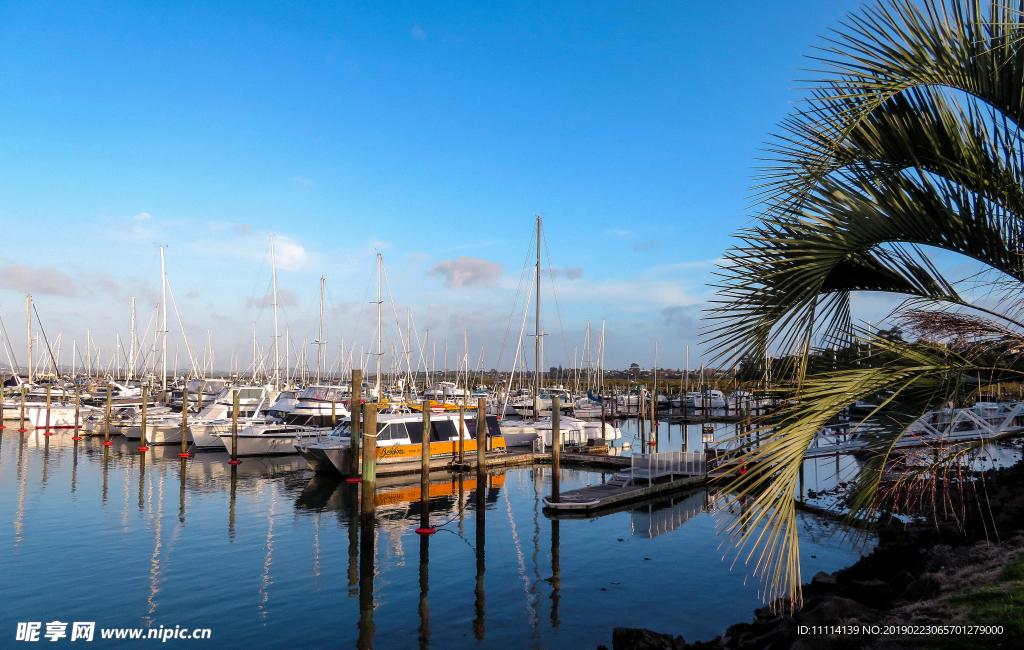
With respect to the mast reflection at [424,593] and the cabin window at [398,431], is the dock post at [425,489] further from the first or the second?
the cabin window at [398,431]

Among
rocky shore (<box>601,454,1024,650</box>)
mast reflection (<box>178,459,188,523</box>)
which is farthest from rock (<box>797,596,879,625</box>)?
mast reflection (<box>178,459,188,523</box>)

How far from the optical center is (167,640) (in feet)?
40.1

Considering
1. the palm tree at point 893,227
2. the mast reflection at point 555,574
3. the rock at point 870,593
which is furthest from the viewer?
the mast reflection at point 555,574

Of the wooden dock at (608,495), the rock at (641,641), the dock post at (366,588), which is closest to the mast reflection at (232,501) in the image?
the dock post at (366,588)

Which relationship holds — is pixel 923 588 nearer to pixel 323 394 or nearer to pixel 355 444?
pixel 355 444

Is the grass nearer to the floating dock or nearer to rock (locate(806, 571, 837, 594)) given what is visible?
rock (locate(806, 571, 837, 594))

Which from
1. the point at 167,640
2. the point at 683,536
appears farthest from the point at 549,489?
the point at 167,640

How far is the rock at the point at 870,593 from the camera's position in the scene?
440 inches

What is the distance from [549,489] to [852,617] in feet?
62.9

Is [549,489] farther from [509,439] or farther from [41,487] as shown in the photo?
[41,487]

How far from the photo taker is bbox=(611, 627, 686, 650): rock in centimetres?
1050

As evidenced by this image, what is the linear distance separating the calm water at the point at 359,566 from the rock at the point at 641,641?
4.58 ft

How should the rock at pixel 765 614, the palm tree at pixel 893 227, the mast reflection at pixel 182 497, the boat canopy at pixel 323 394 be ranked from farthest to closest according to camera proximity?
the boat canopy at pixel 323 394, the mast reflection at pixel 182 497, the rock at pixel 765 614, the palm tree at pixel 893 227

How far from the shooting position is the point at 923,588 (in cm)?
1055
